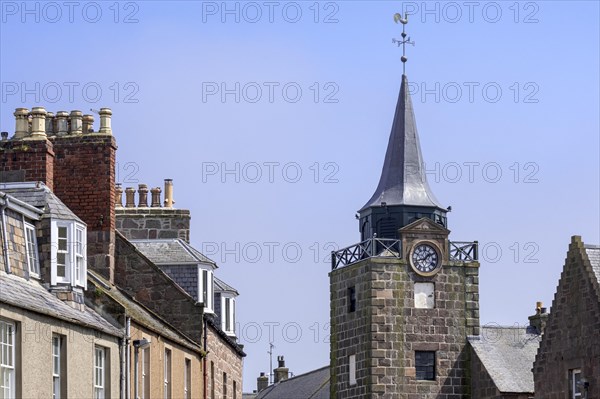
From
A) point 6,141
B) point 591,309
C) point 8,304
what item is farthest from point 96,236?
point 591,309

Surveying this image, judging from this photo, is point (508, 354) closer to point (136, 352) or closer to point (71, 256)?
point (136, 352)

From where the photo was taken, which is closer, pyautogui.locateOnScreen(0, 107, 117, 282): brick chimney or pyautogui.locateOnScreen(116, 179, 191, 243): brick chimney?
pyautogui.locateOnScreen(0, 107, 117, 282): brick chimney

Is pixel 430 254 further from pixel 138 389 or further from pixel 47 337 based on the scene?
pixel 47 337

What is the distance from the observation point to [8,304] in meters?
28.7

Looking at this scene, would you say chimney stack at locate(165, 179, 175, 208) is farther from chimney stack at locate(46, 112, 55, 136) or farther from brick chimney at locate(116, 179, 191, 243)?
chimney stack at locate(46, 112, 55, 136)

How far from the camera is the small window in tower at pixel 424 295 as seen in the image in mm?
68375

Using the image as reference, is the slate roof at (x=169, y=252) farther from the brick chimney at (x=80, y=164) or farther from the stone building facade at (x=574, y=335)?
the stone building facade at (x=574, y=335)

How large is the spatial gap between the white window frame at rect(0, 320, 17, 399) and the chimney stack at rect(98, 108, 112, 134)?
13434mm

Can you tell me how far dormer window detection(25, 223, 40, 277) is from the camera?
34000 mm

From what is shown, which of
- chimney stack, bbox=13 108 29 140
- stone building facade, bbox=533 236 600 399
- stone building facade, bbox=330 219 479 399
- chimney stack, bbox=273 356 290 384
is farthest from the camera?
chimney stack, bbox=273 356 290 384

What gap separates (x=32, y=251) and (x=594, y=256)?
20767mm

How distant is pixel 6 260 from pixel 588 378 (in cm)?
2223

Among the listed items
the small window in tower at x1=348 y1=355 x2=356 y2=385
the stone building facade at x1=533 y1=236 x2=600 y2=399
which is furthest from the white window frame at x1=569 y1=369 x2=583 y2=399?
the small window in tower at x1=348 y1=355 x2=356 y2=385

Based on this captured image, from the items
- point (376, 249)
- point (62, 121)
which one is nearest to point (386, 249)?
point (376, 249)
